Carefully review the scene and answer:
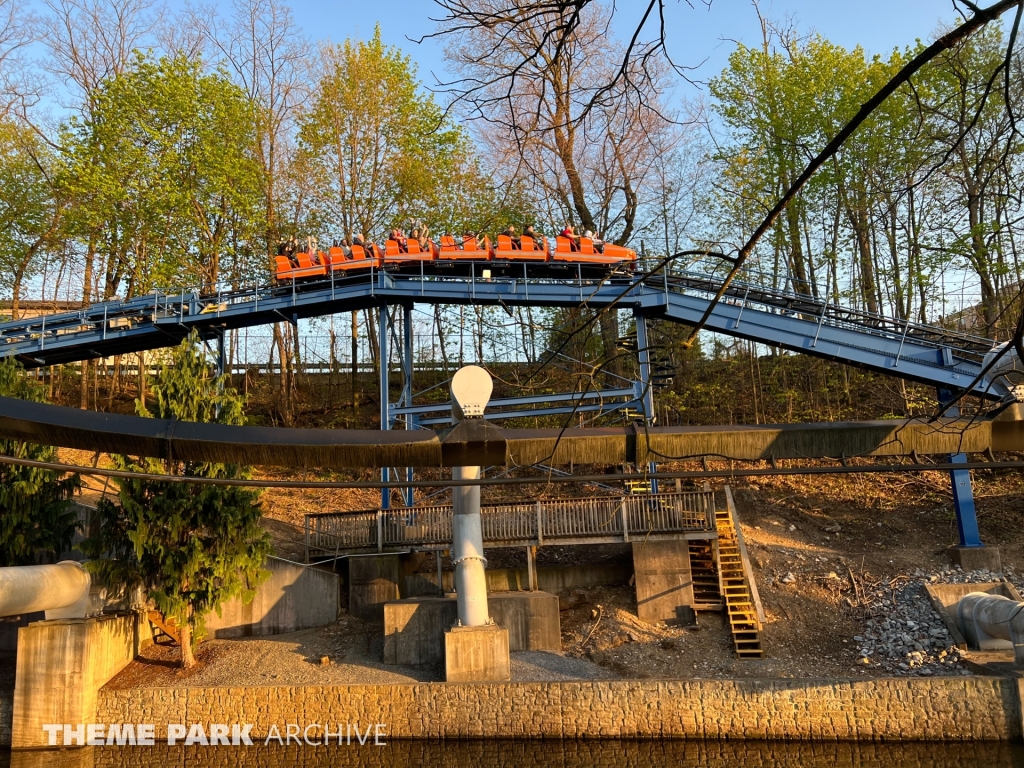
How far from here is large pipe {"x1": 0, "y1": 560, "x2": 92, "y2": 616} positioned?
11.8 metres

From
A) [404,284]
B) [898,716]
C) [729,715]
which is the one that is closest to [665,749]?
[729,715]

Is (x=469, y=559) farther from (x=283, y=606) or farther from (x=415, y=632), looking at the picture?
(x=283, y=606)

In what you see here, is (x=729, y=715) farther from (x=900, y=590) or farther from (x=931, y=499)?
(x=931, y=499)

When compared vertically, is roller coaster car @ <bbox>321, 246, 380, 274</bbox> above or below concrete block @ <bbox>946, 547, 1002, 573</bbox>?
above

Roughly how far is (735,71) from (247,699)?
23.7 meters

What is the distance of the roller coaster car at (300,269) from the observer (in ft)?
63.7

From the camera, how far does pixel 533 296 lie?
19.0 m

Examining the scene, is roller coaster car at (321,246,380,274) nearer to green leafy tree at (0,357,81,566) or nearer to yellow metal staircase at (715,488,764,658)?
green leafy tree at (0,357,81,566)

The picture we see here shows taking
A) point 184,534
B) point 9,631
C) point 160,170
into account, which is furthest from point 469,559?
point 160,170

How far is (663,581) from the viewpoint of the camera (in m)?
15.9

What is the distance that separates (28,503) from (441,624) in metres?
8.29

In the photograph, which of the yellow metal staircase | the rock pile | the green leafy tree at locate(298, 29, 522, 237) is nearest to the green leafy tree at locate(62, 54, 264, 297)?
the green leafy tree at locate(298, 29, 522, 237)

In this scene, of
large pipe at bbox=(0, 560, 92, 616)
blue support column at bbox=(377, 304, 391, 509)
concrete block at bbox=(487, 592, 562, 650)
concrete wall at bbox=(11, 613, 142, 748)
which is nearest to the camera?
large pipe at bbox=(0, 560, 92, 616)

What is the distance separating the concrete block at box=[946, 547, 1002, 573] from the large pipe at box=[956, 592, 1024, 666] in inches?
119
